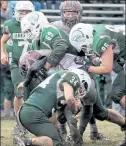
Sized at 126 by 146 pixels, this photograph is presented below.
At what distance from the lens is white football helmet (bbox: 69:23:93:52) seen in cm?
708

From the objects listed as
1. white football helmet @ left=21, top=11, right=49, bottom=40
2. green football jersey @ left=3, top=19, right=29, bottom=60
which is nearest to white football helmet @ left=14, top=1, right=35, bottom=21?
green football jersey @ left=3, top=19, right=29, bottom=60

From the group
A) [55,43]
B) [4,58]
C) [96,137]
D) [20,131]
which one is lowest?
[96,137]

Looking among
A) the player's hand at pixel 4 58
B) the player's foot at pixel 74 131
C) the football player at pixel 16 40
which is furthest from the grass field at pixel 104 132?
the player's foot at pixel 74 131

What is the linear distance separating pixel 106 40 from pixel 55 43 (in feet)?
1.88

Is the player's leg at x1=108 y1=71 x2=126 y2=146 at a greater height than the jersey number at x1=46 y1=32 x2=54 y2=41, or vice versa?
the jersey number at x1=46 y1=32 x2=54 y2=41

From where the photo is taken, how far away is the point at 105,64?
7.34 m

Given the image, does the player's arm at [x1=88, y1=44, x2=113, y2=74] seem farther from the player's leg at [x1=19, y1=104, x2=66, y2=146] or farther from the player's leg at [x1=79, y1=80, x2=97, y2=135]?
the player's leg at [x1=19, y1=104, x2=66, y2=146]

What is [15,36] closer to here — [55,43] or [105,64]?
[55,43]

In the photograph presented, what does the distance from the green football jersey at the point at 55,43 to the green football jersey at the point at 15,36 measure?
1.62 meters

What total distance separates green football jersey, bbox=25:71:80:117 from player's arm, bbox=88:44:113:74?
93cm

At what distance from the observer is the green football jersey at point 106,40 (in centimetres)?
744

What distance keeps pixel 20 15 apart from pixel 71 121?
2781 mm

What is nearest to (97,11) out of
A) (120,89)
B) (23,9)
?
(120,89)

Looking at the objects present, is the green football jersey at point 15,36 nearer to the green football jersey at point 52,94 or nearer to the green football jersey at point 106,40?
the green football jersey at point 106,40
